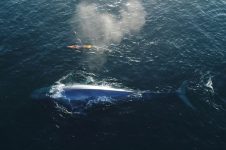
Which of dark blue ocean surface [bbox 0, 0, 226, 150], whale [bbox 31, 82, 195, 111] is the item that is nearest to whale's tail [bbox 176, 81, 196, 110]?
whale [bbox 31, 82, 195, 111]

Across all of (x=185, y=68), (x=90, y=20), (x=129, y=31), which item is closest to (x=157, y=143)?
(x=185, y=68)

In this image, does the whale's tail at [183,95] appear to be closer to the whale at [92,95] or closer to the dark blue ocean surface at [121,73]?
the whale at [92,95]

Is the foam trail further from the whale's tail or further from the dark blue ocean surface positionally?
→ the whale's tail

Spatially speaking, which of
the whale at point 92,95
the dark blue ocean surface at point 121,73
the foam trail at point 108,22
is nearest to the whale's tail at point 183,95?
the whale at point 92,95

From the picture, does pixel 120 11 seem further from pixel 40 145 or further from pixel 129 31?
pixel 40 145

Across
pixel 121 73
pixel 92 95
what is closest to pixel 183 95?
pixel 121 73

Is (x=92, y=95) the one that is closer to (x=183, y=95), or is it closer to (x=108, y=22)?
(x=183, y=95)
